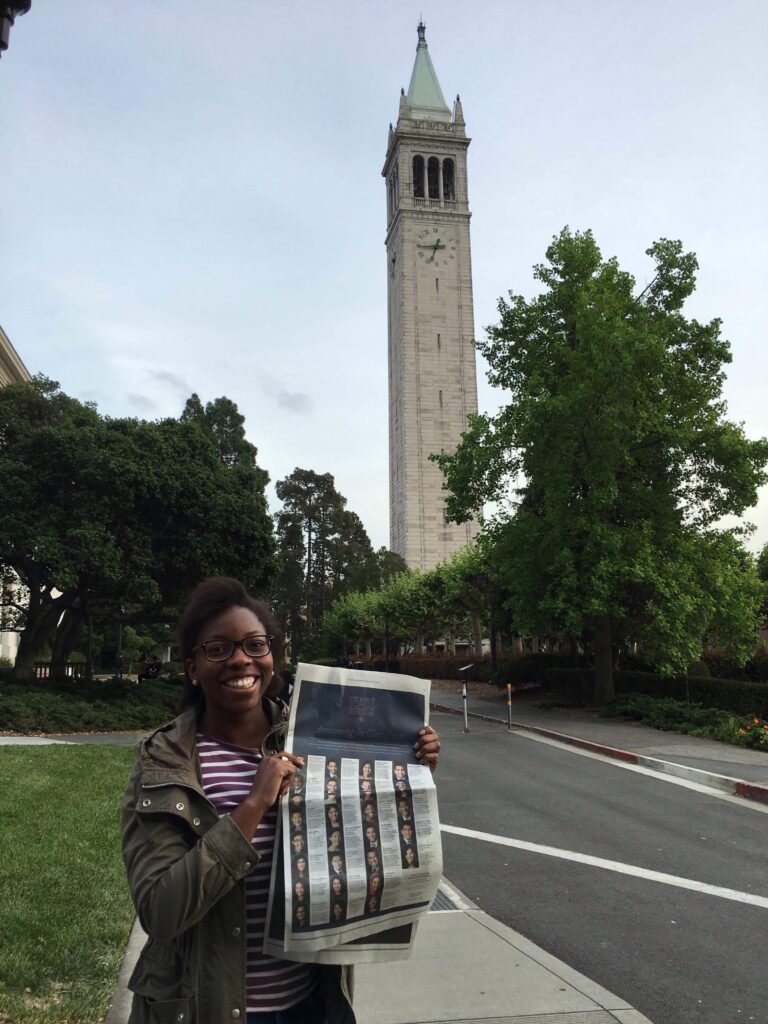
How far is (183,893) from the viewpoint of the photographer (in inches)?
75.9

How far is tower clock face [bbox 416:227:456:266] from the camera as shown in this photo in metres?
94.8

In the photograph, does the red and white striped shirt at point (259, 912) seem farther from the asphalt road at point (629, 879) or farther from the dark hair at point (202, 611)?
the asphalt road at point (629, 879)

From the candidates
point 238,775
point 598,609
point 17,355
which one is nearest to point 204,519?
point 598,609

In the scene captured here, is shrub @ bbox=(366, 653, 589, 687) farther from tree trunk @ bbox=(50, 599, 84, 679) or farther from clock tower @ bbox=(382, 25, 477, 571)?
clock tower @ bbox=(382, 25, 477, 571)

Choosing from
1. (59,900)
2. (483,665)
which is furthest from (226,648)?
(483,665)

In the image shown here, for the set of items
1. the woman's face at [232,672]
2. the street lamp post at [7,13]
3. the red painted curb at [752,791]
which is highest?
the street lamp post at [7,13]

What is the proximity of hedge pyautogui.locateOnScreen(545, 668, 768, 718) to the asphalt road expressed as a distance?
763 centimetres

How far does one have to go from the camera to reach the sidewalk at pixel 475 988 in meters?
4.25

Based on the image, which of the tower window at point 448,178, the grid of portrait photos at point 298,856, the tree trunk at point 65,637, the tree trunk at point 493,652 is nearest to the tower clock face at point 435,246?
the tower window at point 448,178

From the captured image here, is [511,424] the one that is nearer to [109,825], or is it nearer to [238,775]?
[109,825]

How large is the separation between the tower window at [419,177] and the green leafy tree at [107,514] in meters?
81.0

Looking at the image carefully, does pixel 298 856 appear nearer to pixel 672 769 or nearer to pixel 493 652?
pixel 672 769

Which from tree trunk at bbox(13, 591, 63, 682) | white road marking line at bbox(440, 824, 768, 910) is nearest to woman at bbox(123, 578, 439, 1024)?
white road marking line at bbox(440, 824, 768, 910)

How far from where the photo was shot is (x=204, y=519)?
80.7 feet
